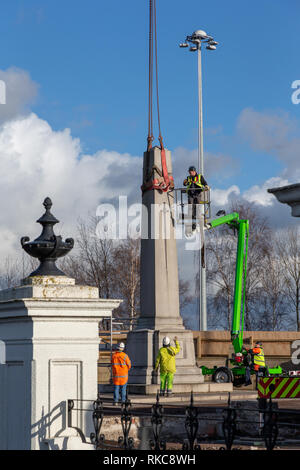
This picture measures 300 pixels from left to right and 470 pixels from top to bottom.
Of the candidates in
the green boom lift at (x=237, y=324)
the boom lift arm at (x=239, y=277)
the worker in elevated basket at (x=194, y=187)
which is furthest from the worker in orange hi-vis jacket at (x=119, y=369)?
the boom lift arm at (x=239, y=277)

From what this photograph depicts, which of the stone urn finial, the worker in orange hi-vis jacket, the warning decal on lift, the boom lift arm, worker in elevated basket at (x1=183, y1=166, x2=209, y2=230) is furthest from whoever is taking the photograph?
the boom lift arm

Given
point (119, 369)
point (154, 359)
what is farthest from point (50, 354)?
point (154, 359)

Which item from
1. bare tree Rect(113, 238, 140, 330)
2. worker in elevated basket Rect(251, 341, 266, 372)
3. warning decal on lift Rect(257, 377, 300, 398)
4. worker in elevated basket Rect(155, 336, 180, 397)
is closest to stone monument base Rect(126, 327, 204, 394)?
worker in elevated basket Rect(251, 341, 266, 372)

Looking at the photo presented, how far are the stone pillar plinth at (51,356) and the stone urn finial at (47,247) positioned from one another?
0.19 metres

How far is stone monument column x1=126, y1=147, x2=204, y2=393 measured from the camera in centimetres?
2225

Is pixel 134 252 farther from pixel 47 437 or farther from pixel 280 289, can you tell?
pixel 47 437

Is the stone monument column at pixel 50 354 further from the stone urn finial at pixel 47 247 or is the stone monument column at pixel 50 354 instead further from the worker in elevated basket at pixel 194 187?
the worker in elevated basket at pixel 194 187

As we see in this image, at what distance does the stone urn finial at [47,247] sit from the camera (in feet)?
27.1

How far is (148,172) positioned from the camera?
23000 mm

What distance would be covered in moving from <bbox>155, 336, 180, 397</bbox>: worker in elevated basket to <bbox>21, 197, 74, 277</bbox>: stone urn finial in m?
11.1

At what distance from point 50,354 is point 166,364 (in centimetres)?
1161

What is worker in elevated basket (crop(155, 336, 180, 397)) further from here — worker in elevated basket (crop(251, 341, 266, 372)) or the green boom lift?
the green boom lift

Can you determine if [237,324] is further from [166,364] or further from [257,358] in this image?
[166,364]

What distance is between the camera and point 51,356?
7.93 m
